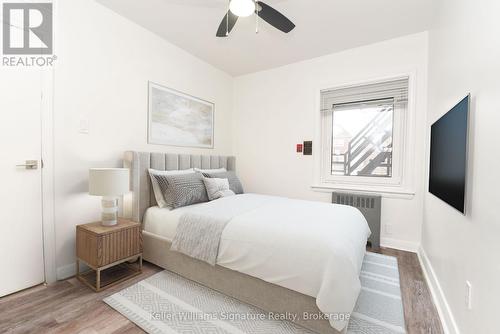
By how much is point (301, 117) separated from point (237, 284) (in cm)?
261

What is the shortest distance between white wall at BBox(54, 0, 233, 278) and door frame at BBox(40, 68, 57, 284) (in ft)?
0.12

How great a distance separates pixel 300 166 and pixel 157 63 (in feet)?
8.04

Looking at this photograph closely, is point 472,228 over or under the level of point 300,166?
under

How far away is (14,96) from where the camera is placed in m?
1.82

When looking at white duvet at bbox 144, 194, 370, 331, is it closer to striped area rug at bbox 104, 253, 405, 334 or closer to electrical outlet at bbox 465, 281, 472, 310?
striped area rug at bbox 104, 253, 405, 334

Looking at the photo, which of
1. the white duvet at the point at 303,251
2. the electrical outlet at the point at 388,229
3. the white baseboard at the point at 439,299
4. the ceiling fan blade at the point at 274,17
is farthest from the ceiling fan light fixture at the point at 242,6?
the electrical outlet at the point at 388,229

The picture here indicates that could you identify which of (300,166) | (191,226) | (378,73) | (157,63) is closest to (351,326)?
(191,226)

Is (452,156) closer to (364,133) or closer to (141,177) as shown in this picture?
(364,133)

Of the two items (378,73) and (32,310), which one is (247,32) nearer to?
(378,73)

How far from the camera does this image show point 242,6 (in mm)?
1718

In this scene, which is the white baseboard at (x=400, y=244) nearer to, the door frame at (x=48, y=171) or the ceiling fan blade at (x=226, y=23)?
the ceiling fan blade at (x=226, y=23)

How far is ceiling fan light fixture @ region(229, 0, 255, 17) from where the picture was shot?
1.69 m

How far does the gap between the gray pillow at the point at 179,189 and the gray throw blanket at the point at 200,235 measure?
1.00 ft

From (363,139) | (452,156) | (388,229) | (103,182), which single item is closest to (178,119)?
(103,182)
